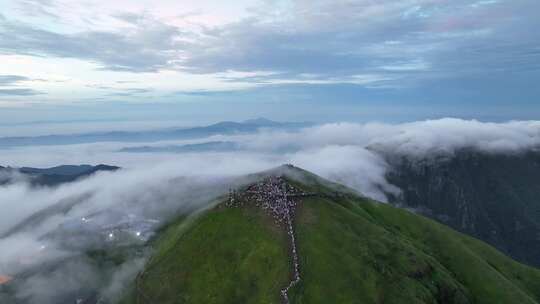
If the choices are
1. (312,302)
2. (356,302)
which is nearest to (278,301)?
(312,302)

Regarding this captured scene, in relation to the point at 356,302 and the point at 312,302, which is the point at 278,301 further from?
the point at 356,302
